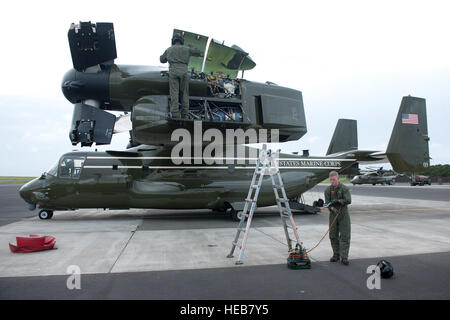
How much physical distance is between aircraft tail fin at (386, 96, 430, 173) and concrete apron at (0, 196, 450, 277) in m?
3.01

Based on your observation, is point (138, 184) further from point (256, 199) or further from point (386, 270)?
point (386, 270)

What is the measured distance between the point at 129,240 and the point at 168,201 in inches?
138

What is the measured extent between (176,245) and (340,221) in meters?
3.90

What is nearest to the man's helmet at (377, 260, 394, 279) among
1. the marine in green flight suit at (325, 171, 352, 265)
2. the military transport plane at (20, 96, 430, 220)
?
the marine in green flight suit at (325, 171, 352, 265)

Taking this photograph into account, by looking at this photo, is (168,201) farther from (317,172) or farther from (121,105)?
(317,172)

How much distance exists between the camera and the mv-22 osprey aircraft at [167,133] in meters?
9.52

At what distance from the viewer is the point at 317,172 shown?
12.5 metres

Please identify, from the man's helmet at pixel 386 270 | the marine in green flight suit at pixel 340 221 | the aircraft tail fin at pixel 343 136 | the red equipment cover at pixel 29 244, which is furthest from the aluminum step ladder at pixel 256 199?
the aircraft tail fin at pixel 343 136

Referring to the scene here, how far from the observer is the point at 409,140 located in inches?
500

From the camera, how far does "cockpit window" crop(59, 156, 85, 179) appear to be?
11.0 m

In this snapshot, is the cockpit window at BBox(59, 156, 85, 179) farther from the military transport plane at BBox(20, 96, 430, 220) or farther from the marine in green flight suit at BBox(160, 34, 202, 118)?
the marine in green flight suit at BBox(160, 34, 202, 118)

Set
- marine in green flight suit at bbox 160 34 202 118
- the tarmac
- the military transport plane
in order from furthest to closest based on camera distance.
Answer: the military transport plane → marine in green flight suit at bbox 160 34 202 118 → the tarmac

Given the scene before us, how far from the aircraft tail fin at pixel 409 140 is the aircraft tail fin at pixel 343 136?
9.51ft
